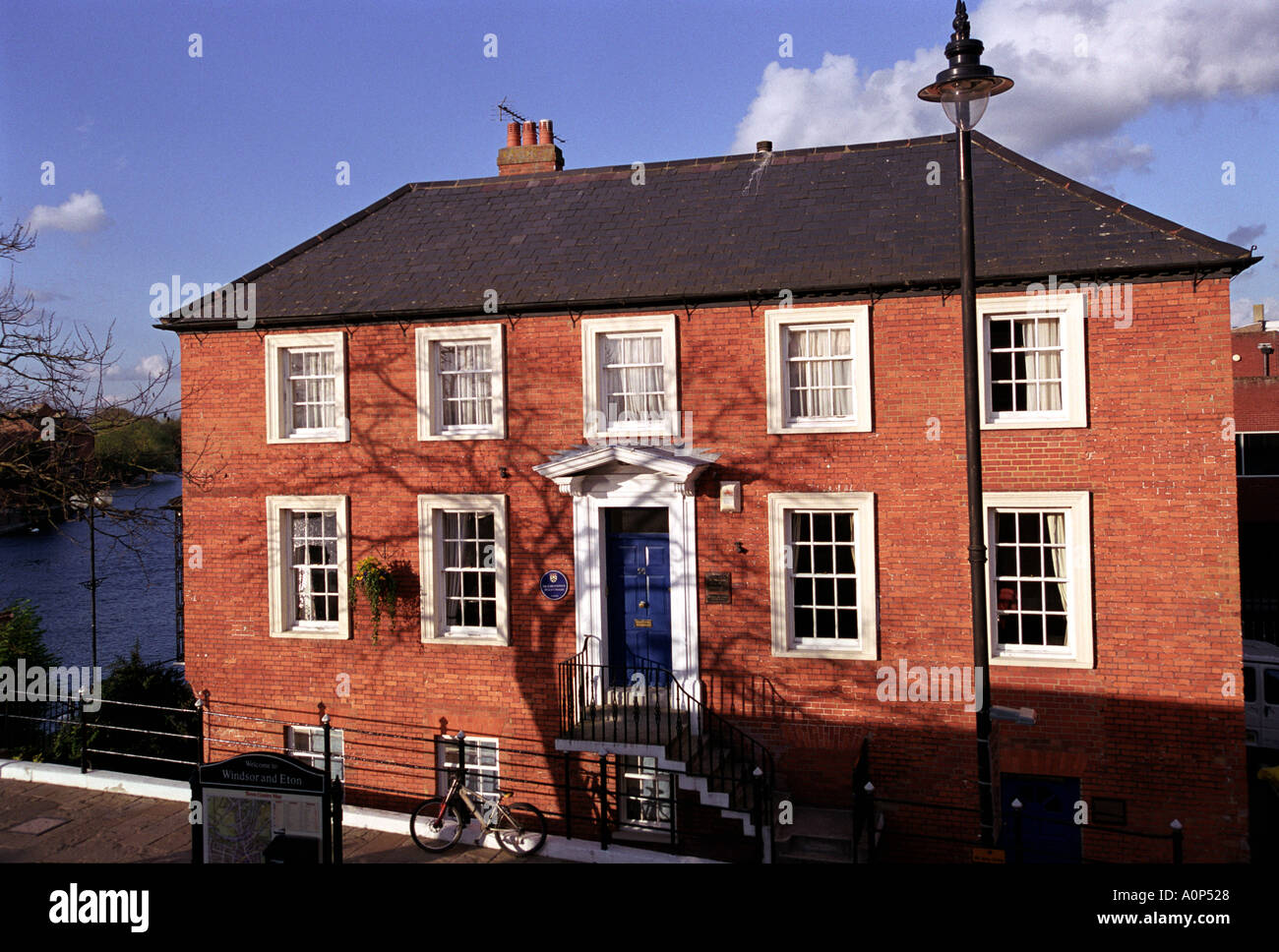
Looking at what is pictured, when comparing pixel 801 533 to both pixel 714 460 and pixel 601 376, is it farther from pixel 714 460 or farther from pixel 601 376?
pixel 601 376

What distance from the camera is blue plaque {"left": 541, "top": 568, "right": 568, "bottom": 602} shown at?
13.0 m

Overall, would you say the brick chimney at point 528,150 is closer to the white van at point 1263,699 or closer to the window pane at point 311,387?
the window pane at point 311,387

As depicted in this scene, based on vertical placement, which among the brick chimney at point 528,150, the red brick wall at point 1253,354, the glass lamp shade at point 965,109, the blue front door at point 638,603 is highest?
the brick chimney at point 528,150

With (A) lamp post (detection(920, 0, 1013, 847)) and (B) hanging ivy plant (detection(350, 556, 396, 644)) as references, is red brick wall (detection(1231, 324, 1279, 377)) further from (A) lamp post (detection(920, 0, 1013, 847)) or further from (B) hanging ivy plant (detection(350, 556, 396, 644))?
(B) hanging ivy plant (detection(350, 556, 396, 644))

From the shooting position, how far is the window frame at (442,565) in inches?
524

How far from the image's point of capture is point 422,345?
13625mm

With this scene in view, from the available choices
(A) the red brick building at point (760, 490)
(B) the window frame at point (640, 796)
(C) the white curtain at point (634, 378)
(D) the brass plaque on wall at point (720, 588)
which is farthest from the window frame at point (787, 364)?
(B) the window frame at point (640, 796)

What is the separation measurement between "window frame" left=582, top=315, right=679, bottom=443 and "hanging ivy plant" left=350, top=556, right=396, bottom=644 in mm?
3586

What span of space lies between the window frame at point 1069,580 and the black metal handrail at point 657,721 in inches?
135

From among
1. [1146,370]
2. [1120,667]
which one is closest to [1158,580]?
[1120,667]

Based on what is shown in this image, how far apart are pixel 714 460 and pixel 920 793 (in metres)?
4.97

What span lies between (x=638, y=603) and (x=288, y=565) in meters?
5.54

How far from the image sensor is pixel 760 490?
12.5m

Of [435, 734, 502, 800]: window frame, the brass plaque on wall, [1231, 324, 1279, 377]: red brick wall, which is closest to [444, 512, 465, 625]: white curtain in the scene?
[435, 734, 502, 800]: window frame
